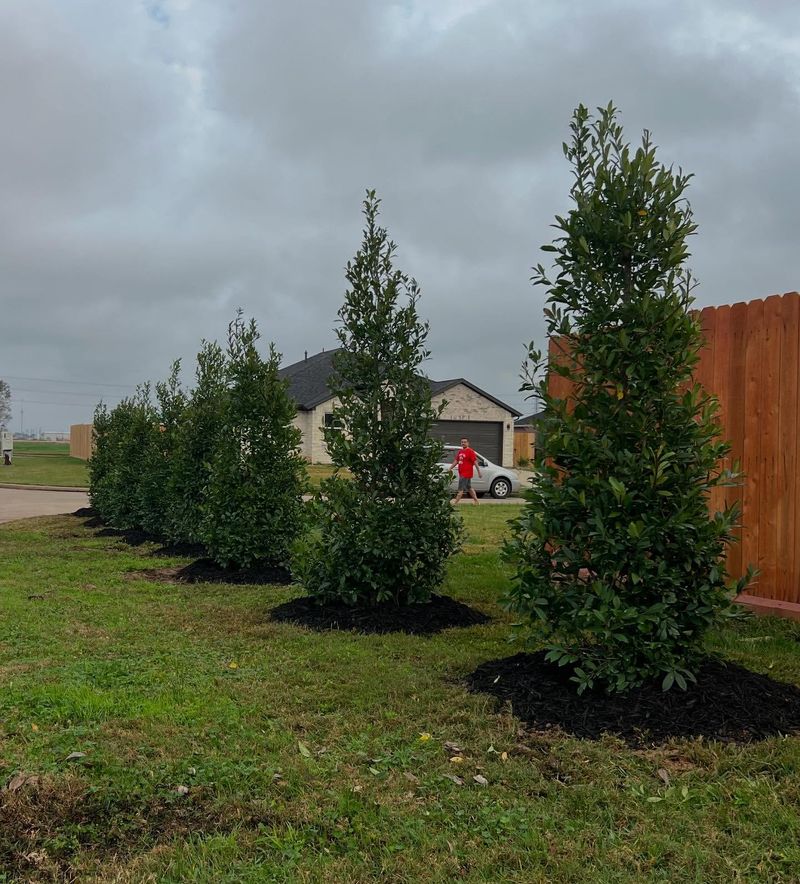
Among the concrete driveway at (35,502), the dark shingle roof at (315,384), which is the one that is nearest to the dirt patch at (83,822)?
the concrete driveway at (35,502)

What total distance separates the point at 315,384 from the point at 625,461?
3111 centimetres

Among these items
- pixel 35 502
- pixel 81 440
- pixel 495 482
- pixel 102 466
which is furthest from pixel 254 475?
pixel 81 440

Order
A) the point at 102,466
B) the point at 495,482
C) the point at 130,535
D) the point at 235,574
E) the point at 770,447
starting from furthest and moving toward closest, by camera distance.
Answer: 1. the point at 495,482
2. the point at 102,466
3. the point at 130,535
4. the point at 235,574
5. the point at 770,447

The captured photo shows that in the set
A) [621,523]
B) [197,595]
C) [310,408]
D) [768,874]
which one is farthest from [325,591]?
[310,408]

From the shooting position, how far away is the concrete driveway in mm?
15984

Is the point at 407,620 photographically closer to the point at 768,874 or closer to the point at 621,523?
the point at 621,523

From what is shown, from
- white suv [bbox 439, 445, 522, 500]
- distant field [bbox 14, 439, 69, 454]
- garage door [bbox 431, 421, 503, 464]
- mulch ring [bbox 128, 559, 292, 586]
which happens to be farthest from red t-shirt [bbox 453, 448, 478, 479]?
distant field [bbox 14, 439, 69, 454]

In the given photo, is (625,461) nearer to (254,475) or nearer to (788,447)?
(788,447)

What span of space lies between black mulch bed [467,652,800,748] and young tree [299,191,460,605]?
194 centimetres

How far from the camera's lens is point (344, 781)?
3078 millimetres

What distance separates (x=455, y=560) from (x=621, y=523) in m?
5.30

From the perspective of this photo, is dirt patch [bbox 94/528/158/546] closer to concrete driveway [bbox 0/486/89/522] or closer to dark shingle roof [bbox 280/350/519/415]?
concrete driveway [bbox 0/486/89/522]

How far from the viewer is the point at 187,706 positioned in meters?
3.97

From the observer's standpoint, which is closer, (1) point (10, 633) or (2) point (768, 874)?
(2) point (768, 874)
